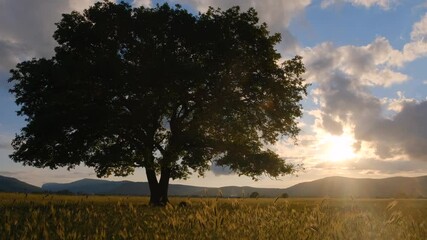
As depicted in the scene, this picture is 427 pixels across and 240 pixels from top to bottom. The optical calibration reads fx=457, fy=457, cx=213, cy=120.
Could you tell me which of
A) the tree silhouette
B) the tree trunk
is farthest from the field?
the tree trunk

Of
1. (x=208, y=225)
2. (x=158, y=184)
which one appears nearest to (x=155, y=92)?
(x=158, y=184)

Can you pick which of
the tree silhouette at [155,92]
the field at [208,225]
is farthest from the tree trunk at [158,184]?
the field at [208,225]

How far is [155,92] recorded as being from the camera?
2558 cm

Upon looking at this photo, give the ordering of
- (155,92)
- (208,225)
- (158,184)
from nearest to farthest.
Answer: (208,225), (155,92), (158,184)

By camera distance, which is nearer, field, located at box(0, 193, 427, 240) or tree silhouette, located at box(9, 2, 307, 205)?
field, located at box(0, 193, 427, 240)

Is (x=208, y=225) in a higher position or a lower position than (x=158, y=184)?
lower

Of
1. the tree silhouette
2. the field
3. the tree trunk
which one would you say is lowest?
the field

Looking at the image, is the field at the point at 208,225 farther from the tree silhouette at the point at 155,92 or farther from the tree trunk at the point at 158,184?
the tree trunk at the point at 158,184

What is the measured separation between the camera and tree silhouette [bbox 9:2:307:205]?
85.6ft

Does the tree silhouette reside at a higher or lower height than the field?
higher

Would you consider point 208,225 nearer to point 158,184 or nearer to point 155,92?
point 155,92

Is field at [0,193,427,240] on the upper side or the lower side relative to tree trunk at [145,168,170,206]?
lower

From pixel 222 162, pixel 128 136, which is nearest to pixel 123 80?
pixel 128 136

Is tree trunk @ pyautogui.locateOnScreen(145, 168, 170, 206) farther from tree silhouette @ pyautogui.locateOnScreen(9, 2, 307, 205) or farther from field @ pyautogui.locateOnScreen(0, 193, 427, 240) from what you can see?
field @ pyautogui.locateOnScreen(0, 193, 427, 240)
